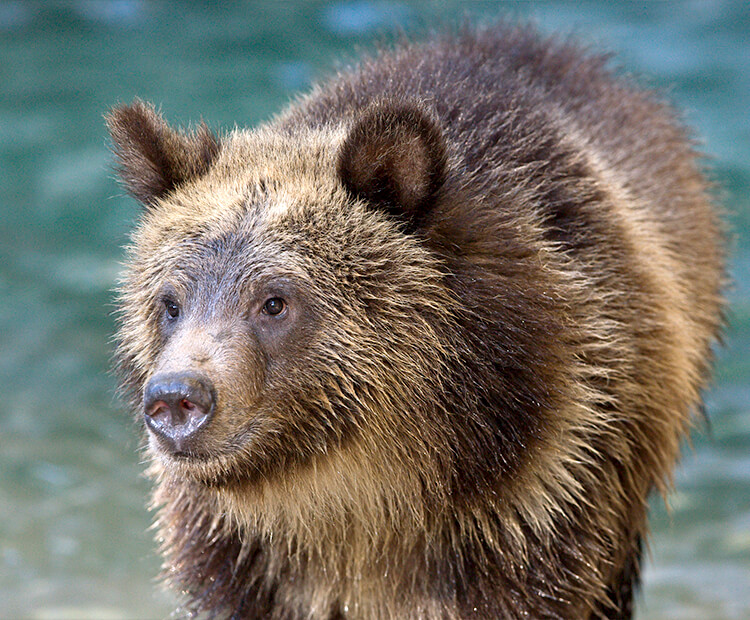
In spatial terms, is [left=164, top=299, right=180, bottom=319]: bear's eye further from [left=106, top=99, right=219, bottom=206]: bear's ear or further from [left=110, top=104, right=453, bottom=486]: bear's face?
[left=106, top=99, right=219, bottom=206]: bear's ear

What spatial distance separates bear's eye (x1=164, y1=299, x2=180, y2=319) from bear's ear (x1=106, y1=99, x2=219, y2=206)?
60cm

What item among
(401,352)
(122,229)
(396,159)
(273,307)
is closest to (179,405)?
(273,307)

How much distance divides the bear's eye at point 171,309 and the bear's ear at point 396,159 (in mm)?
833

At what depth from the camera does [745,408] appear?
965 cm

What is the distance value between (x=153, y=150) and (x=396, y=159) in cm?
110

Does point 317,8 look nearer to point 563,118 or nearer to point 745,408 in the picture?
point 745,408

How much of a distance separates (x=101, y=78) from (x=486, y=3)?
5.05 m

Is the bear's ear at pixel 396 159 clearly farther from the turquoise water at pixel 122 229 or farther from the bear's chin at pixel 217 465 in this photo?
the turquoise water at pixel 122 229

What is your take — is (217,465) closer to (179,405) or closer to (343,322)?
(179,405)

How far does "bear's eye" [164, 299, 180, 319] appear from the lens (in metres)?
4.54

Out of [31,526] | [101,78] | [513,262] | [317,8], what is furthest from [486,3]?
[513,262]

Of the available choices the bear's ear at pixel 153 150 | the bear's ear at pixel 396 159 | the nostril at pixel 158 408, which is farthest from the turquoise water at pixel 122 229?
the bear's ear at pixel 396 159

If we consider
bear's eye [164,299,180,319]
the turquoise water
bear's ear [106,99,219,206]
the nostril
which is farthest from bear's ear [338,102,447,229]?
the turquoise water

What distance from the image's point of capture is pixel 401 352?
451 cm
